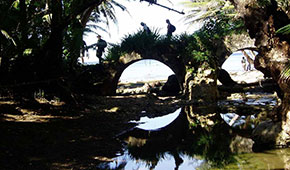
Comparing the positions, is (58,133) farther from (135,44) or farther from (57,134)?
(135,44)

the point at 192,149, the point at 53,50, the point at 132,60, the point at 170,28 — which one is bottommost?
the point at 192,149

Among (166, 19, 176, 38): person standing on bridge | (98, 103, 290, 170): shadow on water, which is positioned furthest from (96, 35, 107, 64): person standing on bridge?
(98, 103, 290, 170): shadow on water

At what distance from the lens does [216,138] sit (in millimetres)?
5121

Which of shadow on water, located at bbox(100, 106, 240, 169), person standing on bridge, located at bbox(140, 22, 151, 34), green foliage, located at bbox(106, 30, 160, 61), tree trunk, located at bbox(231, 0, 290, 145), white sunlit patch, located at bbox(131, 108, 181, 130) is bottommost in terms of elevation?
shadow on water, located at bbox(100, 106, 240, 169)

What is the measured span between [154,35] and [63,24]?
6.10m

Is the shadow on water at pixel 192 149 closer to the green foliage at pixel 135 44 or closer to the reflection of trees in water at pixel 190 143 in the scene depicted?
the reflection of trees in water at pixel 190 143

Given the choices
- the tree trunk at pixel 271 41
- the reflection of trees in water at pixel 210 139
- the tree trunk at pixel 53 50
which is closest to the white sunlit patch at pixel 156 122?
the reflection of trees in water at pixel 210 139

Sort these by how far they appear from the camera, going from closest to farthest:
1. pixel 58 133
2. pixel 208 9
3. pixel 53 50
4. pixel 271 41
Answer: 1. pixel 271 41
2. pixel 58 133
3. pixel 53 50
4. pixel 208 9

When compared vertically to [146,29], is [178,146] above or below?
below

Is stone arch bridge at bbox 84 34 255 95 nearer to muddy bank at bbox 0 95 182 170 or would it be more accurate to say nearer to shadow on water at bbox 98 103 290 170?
muddy bank at bbox 0 95 182 170

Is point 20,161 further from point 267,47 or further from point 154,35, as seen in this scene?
point 154,35

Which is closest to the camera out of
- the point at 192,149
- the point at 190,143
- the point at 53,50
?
the point at 192,149

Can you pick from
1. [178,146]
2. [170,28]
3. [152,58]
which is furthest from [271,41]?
[170,28]

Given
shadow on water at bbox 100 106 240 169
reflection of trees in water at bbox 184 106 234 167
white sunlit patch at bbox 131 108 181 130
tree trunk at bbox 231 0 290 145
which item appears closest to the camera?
shadow on water at bbox 100 106 240 169
